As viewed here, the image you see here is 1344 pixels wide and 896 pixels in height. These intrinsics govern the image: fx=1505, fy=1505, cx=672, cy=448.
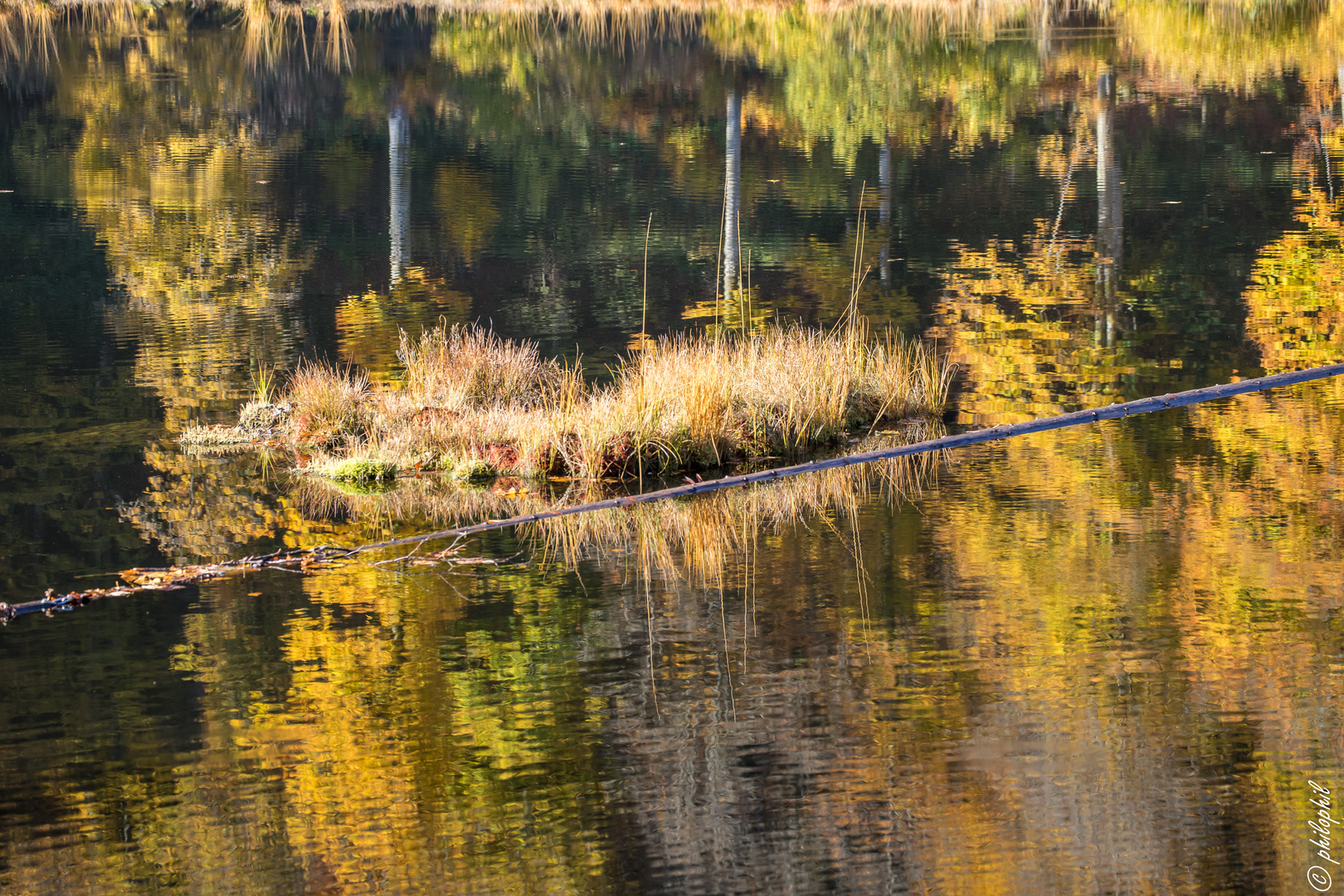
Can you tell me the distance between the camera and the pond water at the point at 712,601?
5.10 meters

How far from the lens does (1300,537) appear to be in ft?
25.5

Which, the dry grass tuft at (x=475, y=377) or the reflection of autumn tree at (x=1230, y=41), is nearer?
the dry grass tuft at (x=475, y=377)

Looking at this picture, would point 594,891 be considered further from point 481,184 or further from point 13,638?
point 481,184

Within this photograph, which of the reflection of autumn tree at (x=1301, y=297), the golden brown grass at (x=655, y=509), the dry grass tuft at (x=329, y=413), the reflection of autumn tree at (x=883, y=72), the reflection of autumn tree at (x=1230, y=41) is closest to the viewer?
the golden brown grass at (x=655, y=509)

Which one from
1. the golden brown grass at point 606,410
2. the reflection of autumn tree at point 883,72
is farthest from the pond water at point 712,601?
the reflection of autumn tree at point 883,72

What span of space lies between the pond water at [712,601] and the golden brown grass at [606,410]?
415 millimetres

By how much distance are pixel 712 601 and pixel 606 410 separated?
8.53ft

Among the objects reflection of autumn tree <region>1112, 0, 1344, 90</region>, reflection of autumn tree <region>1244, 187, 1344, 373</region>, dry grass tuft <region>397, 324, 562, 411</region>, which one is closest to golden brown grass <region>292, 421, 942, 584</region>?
dry grass tuft <region>397, 324, 562, 411</region>

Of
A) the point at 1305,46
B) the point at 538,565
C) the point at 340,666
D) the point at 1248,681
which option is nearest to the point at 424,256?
the point at 538,565

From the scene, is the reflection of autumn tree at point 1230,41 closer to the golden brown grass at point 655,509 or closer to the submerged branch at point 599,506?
the submerged branch at point 599,506

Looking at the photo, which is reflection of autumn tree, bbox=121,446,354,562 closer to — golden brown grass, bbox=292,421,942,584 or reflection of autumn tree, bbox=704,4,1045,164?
golden brown grass, bbox=292,421,942,584

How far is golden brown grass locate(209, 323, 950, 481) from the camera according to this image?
944 cm

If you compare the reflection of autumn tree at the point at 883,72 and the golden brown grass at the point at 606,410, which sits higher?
the reflection of autumn tree at the point at 883,72

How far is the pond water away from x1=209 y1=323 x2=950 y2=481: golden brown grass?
42cm
